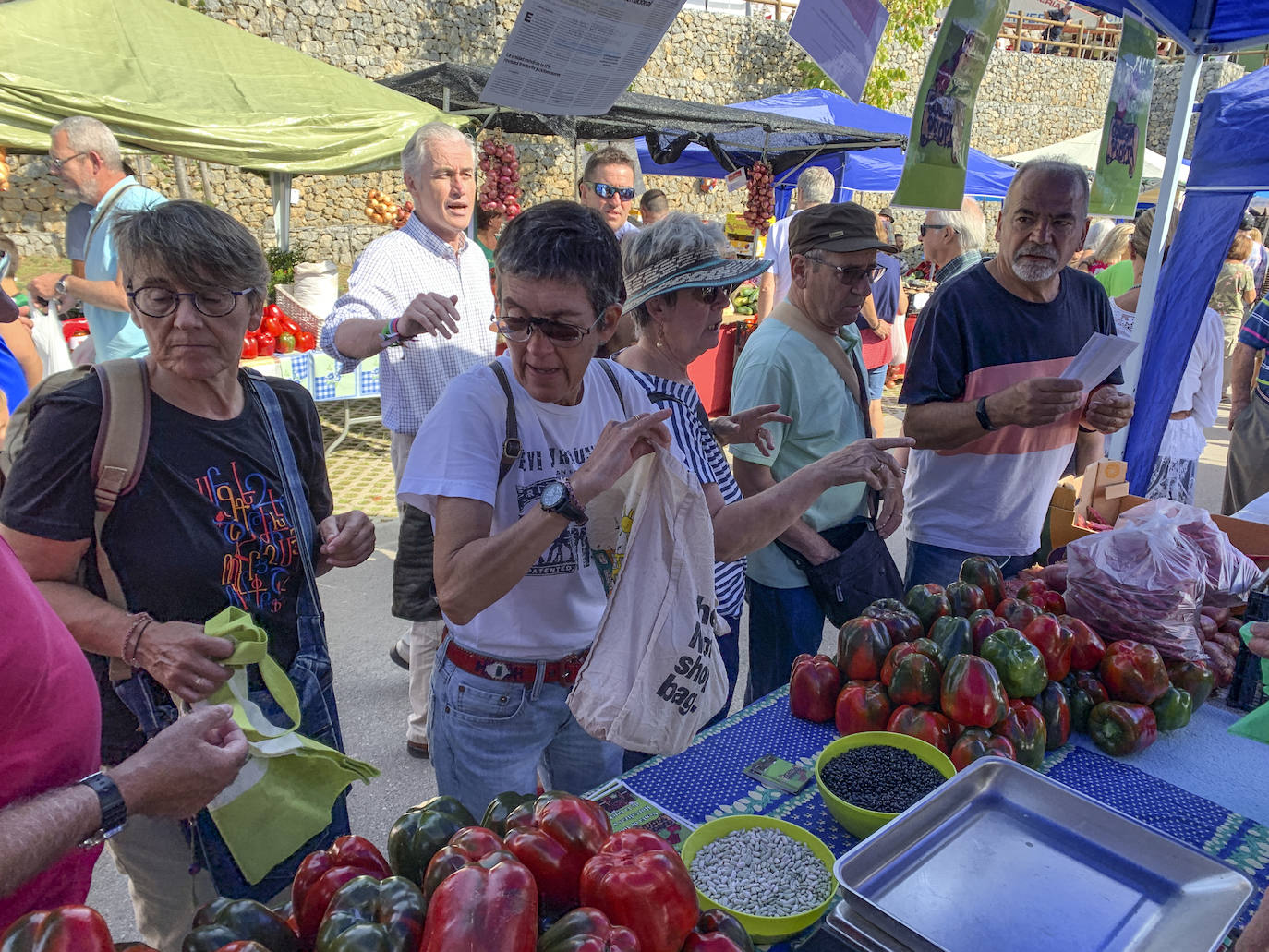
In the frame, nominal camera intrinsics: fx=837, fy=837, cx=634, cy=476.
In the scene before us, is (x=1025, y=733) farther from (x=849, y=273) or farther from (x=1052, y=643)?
(x=849, y=273)

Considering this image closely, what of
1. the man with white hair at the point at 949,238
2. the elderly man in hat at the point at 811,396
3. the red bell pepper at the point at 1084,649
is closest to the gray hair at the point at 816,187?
the man with white hair at the point at 949,238

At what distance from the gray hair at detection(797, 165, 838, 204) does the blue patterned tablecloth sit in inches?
214

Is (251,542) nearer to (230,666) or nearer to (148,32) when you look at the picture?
(230,666)

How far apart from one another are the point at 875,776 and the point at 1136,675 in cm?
74

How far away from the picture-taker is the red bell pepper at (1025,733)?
166 centimetres

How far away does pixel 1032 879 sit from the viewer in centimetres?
126

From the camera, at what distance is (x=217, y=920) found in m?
0.94

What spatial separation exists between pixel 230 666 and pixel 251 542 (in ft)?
0.89

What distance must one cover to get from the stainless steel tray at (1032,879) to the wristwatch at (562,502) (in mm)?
655

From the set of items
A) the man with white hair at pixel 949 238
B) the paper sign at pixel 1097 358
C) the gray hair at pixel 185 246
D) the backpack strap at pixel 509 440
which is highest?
the man with white hair at pixel 949 238

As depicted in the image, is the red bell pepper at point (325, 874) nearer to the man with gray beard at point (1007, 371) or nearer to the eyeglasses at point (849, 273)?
the eyeglasses at point (849, 273)

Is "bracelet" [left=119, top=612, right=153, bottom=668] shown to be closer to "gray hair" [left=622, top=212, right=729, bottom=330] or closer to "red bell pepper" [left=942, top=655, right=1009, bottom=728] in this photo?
"gray hair" [left=622, top=212, right=729, bottom=330]

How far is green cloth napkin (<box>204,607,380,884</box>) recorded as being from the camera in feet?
4.53

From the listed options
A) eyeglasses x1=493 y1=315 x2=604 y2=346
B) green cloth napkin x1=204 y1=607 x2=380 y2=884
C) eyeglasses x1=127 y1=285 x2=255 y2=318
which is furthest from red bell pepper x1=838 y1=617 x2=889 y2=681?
eyeglasses x1=127 y1=285 x2=255 y2=318
